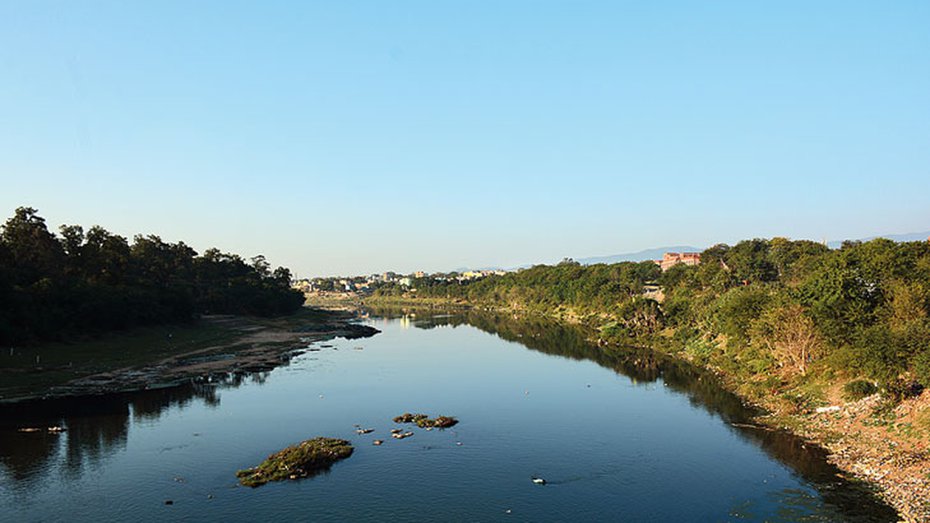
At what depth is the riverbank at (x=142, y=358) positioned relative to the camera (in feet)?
226

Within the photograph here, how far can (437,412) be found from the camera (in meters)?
60.6

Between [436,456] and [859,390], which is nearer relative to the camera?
[436,456]

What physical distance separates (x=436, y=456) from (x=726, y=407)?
3400 centimetres

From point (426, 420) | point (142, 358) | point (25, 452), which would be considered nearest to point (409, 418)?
point (426, 420)

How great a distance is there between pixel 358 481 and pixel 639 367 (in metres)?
58.6

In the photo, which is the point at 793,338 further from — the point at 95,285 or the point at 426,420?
the point at 95,285

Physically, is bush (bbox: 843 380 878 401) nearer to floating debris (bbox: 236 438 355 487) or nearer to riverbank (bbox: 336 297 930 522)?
riverbank (bbox: 336 297 930 522)

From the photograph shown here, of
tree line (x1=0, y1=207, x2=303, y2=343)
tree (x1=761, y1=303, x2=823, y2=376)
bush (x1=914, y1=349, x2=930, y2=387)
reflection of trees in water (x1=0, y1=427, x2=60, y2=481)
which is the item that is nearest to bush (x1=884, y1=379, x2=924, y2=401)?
bush (x1=914, y1=349, x2=930, y2=387)

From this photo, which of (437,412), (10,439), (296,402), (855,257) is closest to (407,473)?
(437,412)

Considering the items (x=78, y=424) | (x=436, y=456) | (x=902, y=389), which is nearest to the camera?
(x=436, y=456)

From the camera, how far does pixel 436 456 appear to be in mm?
45375

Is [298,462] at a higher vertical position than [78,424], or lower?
lower

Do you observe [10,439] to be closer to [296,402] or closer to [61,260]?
[296,402]

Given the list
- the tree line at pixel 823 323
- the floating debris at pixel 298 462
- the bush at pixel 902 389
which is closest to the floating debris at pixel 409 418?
the floating debris at pixel 298 462
